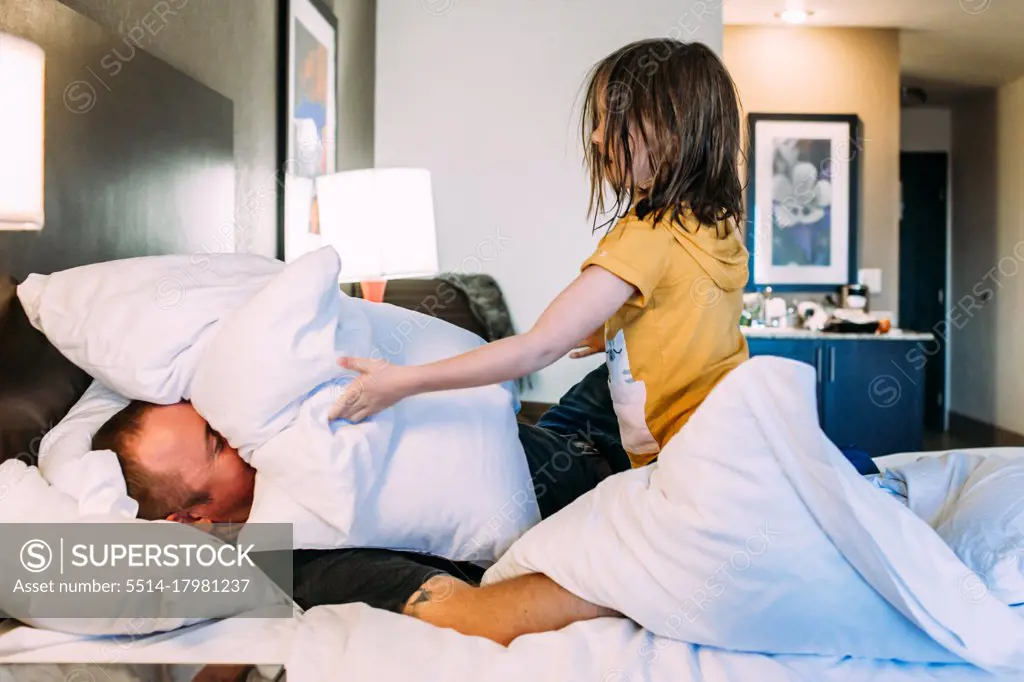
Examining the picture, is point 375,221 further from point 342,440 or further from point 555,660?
point 555,660

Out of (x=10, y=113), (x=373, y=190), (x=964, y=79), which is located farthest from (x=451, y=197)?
(x=964, y=79)

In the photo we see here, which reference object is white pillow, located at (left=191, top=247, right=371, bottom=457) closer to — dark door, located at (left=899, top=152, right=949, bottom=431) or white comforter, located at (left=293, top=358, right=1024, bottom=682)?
white comforter, located at (left=293, top=358, right=1024, bottom=682)

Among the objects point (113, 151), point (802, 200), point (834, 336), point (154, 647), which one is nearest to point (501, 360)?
point (154, 647)

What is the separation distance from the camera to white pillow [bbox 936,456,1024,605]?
0.99m

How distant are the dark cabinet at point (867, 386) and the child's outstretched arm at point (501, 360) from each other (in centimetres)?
257

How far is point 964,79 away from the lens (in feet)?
16.5

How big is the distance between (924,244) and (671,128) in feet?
16.8

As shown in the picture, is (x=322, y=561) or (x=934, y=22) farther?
(x=934, y=22)

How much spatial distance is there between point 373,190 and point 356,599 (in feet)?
5.02

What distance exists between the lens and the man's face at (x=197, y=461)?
111 centimetres

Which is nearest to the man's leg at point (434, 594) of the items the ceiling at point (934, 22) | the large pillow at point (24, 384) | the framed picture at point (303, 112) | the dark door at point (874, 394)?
the large pillow at point (24, 384)

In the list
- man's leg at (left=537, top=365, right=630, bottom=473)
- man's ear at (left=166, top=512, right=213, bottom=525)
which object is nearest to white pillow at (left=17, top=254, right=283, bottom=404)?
man's ear at (left=166, top=512, right=213, bottom=525)

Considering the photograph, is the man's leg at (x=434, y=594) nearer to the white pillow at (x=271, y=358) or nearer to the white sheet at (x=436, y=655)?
the white sheet at (x=436, y=655)

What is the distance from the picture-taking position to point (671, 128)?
4.23 feet
